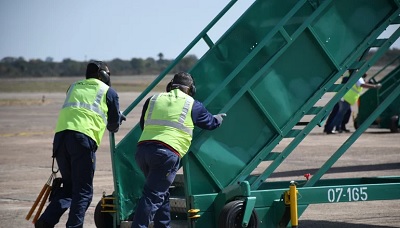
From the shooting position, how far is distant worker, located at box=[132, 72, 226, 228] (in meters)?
8.96

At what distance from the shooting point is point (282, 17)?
983 centimetres

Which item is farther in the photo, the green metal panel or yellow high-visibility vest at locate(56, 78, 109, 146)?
the green metal panel

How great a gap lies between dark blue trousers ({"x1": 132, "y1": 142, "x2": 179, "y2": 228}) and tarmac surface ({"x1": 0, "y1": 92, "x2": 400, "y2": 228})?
7.36 ft

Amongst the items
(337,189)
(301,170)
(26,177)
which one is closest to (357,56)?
(337,189)

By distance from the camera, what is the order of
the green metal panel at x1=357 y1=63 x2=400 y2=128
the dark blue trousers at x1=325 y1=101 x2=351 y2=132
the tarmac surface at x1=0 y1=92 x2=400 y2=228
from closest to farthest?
the tarmac surface at x1=0 y1=92 x2=400 y2=228, the green metal panel at x1=357 y1=63 x2=400 y2=128, the dark blue trousers at x1=325 y1=101 x2=351 y2=132

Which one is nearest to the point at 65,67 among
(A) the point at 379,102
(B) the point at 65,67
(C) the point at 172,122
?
(B) the point at 65,67

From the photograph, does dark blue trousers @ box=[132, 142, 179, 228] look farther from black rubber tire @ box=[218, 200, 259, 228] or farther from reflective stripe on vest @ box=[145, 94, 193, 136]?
black rubber tire @ box=[218, 200, 259, 228]

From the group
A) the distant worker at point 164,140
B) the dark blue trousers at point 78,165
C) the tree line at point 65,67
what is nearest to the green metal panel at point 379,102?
the distant worker at point 164,140

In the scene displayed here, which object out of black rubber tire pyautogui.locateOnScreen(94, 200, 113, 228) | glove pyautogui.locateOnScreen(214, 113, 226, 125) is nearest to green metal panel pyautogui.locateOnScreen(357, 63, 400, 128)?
black rubber tire pyautogui.locateOnScreen(94, 200, 113, 228)

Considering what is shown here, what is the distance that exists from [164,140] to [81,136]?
3.05 ft

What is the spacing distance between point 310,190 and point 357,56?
150 cm

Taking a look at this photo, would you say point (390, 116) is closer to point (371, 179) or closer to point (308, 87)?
point (371, 179)

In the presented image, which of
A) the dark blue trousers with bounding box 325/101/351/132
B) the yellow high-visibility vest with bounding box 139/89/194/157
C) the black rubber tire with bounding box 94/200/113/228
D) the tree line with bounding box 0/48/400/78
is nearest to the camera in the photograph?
the yellow high-visibility vest with bounding box 139/89/194/157

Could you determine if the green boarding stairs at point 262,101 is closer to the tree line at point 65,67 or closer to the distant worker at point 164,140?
the distant worker at point 164,140
